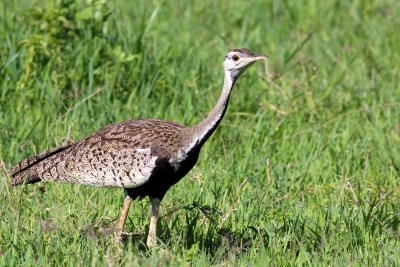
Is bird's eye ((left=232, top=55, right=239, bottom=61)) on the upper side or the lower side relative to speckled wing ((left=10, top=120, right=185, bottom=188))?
upper

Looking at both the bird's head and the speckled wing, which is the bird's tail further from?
the bird's head

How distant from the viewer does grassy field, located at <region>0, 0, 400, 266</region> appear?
5.48 m

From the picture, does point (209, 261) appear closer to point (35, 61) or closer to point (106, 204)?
point (106, 204)

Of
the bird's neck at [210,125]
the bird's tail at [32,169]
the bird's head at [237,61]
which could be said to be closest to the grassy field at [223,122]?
the bird's tail at [32,169]

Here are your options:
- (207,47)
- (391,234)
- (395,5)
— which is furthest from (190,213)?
(395,5)

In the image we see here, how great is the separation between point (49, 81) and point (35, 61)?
9.2 inches

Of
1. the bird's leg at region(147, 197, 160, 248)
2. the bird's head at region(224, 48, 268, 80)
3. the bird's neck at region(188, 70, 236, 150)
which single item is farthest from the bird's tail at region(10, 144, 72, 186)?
the bird's head at region(224, 48, 268, 80)

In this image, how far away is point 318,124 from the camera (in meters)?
7.97

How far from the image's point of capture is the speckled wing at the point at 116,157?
18.3 ft

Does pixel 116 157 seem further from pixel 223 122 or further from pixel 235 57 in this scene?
pixel 223 122

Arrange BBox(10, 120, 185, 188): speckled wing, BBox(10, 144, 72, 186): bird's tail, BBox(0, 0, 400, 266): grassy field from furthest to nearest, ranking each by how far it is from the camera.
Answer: BBox(10, 144, 72, 186): bird's tail < BBox(10, 120, 185, 188): speckled wing < BBox(0, 0, 400, 266): grassy field

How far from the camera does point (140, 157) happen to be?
18.4 ft

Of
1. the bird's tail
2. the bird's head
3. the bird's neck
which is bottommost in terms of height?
the bird's tail

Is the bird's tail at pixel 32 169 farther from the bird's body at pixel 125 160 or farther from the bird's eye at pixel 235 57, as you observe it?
the bird's eye at pixel 235 57
